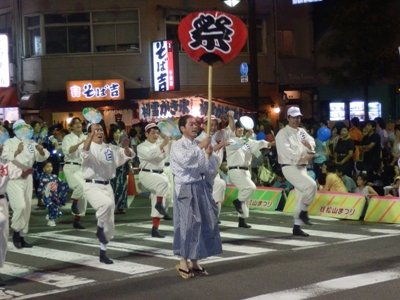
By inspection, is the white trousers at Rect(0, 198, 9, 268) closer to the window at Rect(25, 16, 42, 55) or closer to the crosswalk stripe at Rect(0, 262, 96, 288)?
the crosswalk stripe at Rect(0, 262, 96, 288)

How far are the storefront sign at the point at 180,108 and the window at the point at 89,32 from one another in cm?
746

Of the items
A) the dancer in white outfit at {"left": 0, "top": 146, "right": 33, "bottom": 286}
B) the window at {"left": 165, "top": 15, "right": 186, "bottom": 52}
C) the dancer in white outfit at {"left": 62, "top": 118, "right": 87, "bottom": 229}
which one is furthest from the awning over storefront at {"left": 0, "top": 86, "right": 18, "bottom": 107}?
the dancer in white outfit at {"left": 0, "top": 146, "right": 33, "bottom": 286}

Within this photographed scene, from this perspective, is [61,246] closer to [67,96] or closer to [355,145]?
[355,145]

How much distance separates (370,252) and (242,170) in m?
3.72

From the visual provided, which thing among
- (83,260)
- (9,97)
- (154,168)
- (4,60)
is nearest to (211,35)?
(154,168)

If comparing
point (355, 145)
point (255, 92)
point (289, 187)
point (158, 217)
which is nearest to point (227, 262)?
point (158, 217)

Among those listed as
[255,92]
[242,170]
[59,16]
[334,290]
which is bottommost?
[334,290]

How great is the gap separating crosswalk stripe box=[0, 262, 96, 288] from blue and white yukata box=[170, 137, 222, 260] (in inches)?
50.0

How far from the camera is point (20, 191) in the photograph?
11.8 m

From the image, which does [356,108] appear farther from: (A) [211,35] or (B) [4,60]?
(A) [211,35]

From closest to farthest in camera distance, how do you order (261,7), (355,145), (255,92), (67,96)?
(355,145), (255,92), (67,96), (261,7)

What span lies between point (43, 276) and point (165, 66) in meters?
20.4

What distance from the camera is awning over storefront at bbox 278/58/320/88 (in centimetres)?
3434

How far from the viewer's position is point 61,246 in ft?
39.0
